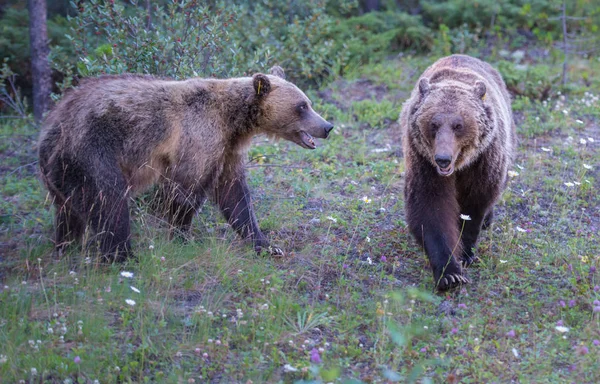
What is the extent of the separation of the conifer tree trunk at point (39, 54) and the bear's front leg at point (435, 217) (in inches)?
205

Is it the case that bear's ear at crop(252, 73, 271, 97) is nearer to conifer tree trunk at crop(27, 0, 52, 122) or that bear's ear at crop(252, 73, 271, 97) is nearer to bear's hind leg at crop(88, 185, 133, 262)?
bear's hind leg at crop(88, 185, 133, 262)

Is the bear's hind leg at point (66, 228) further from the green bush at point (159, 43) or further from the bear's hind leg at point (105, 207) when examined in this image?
the green bush at point (159, 43)

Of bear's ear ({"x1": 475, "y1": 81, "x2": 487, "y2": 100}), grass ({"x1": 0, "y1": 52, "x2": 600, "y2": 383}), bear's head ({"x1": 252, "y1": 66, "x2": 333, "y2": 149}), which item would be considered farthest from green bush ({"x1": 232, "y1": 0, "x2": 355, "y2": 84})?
bear's ear ({"x1": 475, "y1": 81, "x2": 487, "y2": 100})

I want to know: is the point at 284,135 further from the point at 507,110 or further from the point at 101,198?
the point at 507,110

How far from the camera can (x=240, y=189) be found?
5977mm

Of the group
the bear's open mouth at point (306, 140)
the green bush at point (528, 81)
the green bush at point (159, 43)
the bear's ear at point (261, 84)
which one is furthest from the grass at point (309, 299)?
the green bush at point (528, 81)

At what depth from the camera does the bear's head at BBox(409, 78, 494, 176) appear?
5184 mm

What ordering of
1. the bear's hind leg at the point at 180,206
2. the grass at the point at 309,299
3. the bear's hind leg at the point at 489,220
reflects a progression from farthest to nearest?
the bear's hind leg at the point at 489,220, the bear's hind leg at the point at 180,206, the grass at the point at 309,299

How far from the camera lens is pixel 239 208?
5938mm

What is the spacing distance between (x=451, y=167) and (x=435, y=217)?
457mm

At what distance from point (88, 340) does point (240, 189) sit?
2.17m

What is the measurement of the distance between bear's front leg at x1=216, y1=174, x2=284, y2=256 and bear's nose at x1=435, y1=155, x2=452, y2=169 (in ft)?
5.28

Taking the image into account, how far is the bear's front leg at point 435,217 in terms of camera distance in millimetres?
5379

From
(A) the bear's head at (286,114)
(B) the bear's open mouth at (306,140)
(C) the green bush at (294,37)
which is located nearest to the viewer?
(A) the bear's head at (286,114)
